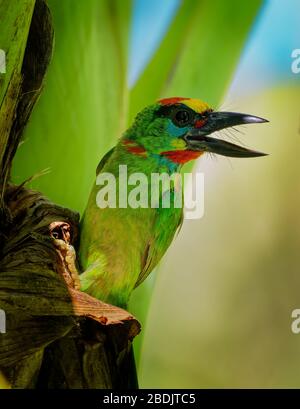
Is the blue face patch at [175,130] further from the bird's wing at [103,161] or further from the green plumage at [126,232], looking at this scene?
the bird's wing at [103,161]

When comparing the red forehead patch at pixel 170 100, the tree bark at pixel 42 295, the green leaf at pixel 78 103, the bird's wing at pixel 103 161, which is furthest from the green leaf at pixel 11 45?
the red forehead patch at pixel 170 100

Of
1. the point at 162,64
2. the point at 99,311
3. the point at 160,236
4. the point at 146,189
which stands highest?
the point at 162,64

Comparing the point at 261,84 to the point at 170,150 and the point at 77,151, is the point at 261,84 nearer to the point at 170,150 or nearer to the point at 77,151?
the point at 170,150

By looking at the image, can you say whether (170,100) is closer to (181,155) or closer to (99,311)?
(181,155)

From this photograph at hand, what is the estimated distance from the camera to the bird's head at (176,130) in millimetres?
2061

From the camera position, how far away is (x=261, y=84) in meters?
2.12

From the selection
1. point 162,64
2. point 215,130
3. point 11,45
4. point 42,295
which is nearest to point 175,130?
point 215,130

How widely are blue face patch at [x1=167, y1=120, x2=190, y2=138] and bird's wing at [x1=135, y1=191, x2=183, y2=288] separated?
0.78ft

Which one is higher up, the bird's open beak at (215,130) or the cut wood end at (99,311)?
the bird's open beak at (215,130)

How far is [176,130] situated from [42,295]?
0.67 metres

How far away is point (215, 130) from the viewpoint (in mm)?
2066
